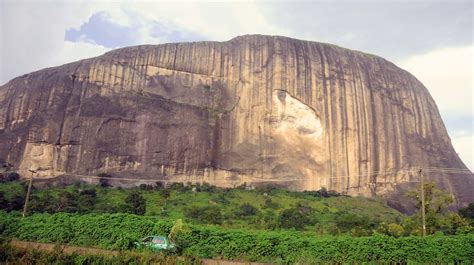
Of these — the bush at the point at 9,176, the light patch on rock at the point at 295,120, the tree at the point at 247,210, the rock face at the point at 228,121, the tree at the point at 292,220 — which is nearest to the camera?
the tree at the point at 292,220

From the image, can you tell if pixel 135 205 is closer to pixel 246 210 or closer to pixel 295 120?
pixel 246 210

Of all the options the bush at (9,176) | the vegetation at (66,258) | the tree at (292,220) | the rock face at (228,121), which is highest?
the rock face at (228,121)

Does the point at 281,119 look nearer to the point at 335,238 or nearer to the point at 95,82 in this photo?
the point at 95,82

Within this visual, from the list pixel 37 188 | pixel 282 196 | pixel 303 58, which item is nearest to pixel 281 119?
pixel 303 58

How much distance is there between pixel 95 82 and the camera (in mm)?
53844

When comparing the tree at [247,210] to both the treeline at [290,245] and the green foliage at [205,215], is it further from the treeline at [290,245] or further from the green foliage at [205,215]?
the treeline at [290,245]

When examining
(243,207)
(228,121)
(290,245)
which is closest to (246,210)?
(243,207)

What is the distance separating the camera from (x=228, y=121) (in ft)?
180

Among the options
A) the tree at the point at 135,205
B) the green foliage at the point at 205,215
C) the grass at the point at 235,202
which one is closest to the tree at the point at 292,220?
the grass at the point at 235,202

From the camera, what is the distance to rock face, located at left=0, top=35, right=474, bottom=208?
5150 cm

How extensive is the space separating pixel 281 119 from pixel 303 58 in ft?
27.4

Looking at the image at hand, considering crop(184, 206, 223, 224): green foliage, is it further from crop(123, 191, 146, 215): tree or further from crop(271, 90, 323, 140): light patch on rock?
crop(271, 90, 323, 140): light patch on rock

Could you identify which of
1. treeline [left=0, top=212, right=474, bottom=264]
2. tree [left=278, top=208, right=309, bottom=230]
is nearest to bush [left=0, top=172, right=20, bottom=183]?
tree [left=278, top=208, right=309, bottom=230]

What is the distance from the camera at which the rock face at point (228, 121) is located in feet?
169
